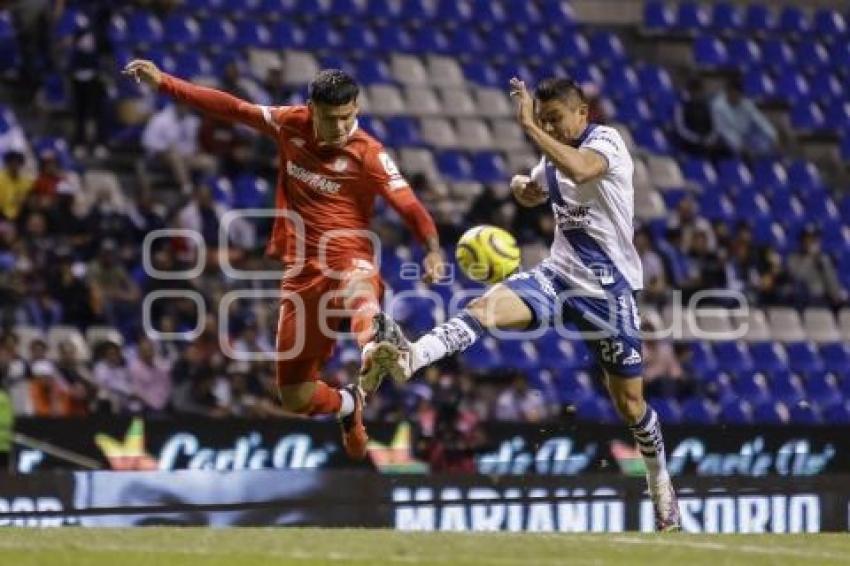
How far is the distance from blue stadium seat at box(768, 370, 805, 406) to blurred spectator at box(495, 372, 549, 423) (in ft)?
12.2

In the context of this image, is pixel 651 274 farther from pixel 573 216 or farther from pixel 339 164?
pixel 573 216

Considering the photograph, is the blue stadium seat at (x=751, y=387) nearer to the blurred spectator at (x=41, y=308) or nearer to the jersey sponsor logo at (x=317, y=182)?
the blurred spectator at (x=41, y=308)

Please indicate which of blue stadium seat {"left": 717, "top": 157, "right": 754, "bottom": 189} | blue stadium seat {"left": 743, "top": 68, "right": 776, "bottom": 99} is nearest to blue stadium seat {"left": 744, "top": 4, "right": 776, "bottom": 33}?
blue stadium seat {"left": 743, "top": 68, "right": 776, "bottom": 99}

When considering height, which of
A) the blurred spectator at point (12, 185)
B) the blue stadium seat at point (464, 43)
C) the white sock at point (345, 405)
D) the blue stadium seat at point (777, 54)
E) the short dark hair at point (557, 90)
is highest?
the blue stadium seat at point (777, 54)

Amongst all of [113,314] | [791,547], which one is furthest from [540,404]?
[791,547]

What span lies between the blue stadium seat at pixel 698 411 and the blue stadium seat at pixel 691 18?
7828mm

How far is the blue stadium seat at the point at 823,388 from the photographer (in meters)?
22.4

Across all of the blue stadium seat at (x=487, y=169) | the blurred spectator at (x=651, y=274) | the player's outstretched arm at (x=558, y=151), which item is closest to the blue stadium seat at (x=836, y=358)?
the blurred spectator at (x=651, y=274)

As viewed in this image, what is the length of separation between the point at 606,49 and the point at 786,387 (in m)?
5.80

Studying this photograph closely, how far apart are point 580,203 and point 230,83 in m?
10.5

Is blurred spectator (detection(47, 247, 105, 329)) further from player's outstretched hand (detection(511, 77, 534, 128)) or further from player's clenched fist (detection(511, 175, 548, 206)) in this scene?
player's outstretched hand (detection(511, 77, 534, 128))

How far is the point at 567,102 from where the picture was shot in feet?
36.1

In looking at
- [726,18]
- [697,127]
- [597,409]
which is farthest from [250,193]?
[726,18]

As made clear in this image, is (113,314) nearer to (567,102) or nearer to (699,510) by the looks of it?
(699,510)
